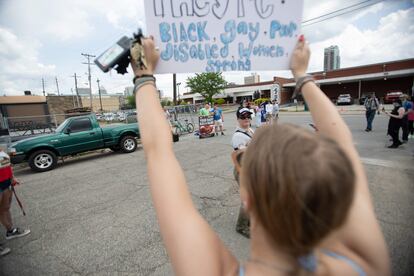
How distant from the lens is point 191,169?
6234 millimetres

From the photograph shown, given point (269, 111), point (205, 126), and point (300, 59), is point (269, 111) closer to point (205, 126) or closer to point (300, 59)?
point (205, 126)

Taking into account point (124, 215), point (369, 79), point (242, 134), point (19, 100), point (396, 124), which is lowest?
point (124, 215)

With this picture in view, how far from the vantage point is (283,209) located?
54 cm

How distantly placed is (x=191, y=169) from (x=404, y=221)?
4479mm

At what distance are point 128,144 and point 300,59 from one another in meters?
9.12

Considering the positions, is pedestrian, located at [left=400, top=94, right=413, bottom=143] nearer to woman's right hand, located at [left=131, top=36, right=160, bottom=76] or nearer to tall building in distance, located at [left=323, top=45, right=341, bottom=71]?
woman's right hand, located at [left=131, top=36, right=160, bottom=76]

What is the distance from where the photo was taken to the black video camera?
1.01 meters

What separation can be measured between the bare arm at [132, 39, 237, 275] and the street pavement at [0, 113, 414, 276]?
2156mm

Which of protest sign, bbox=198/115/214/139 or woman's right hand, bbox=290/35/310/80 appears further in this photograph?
protest sign, bbox=198/115/214/139

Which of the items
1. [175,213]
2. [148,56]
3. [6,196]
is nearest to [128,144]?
[6,196]

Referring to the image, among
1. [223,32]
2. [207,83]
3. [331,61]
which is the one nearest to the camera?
[223,32]

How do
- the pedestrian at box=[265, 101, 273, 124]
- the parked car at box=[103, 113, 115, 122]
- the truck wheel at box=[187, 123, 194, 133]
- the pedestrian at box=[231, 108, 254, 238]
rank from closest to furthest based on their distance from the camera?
the pedestrian at box=[231, 108, 254, 238], the pedestrian at box=[265, 101, 273, 124], the truck wheel at box=[187, 123, 194, 133], the parked car at box=[103, 113, 115, 122]

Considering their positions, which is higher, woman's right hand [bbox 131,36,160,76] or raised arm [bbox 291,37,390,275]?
woman's right hand [bbox 131,36,160,76]

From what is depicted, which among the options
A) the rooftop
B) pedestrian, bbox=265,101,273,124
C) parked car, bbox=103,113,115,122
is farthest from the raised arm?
the rooftop
